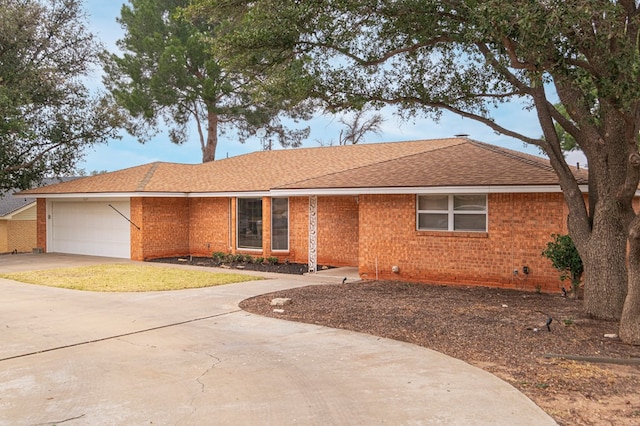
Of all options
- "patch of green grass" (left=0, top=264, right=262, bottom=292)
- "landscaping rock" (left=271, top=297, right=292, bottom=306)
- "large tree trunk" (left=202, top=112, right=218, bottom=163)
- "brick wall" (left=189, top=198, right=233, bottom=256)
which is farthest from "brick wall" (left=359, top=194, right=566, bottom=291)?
"large tree trunk" (left=202, top=112, right=218, bottom=163)

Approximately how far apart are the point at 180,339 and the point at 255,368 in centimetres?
193

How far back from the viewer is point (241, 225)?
19016 millimetres

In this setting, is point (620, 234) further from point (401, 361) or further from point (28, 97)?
point (28, 97)

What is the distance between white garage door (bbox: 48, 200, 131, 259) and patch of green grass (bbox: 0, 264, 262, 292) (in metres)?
3.13

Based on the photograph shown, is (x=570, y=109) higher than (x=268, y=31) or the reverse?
the reverse

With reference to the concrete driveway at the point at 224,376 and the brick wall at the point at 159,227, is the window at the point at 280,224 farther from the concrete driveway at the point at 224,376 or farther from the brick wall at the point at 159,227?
the concrete driveway at the point at 224,376

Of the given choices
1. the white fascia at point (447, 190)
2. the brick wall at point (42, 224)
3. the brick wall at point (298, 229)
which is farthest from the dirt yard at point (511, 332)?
the brick wall at point (42, 224)

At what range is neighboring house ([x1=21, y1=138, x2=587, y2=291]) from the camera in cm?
1247

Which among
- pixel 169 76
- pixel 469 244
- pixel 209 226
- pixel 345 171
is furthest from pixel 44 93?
pixel 469 244

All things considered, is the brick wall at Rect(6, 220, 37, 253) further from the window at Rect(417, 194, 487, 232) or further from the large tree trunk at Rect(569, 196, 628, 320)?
the large tree trunk at Rect(569, 196, 628, 320)

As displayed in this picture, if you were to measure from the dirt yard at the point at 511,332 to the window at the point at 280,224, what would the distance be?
17.2 ft

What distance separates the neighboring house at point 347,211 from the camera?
1247 centimetres

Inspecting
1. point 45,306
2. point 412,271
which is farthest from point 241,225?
point 45,306

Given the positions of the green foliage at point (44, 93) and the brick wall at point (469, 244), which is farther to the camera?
the green foliage at point (44, 93)
